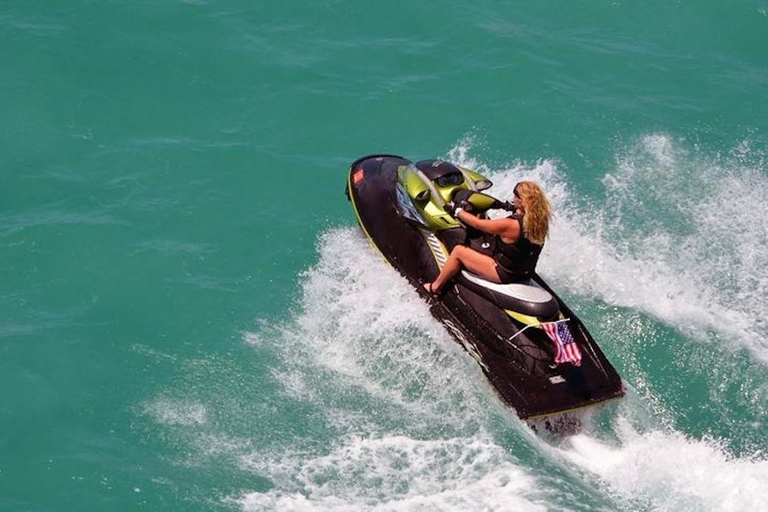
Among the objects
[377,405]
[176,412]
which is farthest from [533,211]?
[176,412]

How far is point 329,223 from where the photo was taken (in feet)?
41.5

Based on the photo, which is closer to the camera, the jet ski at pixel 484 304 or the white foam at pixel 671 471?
the white foam at pixel 671 471

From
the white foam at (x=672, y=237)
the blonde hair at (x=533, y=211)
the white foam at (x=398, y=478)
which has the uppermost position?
the blonde hair at (x=533, y=211)

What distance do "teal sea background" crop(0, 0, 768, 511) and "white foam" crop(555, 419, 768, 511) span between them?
0.02 metres

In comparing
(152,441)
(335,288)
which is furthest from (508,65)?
(152,441)

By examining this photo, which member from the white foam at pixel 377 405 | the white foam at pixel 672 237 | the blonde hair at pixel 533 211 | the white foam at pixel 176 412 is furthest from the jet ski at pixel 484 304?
the white foam at pixel 176 412

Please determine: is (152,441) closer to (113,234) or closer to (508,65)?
(113,234)

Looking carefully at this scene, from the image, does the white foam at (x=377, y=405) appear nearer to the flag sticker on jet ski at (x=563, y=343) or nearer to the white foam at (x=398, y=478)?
the white foam at (x=398, y=478)

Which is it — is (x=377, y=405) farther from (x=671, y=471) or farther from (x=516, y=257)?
(x=671, y=471)

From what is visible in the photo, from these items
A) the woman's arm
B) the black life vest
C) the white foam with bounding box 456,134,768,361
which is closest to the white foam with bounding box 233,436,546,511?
the black life vest

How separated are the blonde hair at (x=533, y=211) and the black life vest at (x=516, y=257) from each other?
0.09 metres

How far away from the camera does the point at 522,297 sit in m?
9.88

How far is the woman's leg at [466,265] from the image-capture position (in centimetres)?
1006

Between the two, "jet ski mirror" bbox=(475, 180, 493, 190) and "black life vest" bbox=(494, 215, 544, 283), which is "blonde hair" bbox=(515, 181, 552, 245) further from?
"jet ski mirror" bbox=(475, 180, 493, 190)
